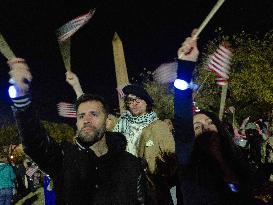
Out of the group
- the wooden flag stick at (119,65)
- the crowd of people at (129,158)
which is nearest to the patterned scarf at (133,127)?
the crowd of people at (129,158)

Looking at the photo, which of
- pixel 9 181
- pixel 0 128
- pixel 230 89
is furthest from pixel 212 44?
pixel 0 128

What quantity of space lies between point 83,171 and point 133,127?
1.75 metres

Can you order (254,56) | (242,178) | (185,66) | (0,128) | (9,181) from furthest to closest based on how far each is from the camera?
(0,128)
(254,56)
(9,181)
(242,178)
(185,66)

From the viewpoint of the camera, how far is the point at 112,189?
3.33 meters

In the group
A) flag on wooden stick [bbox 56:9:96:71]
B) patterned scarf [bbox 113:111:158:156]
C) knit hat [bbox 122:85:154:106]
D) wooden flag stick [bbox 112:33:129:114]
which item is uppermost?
wooden flag stick [bbox 112:33:129:114]

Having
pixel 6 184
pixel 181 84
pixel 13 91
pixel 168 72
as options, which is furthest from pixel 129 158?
pixel 168 72

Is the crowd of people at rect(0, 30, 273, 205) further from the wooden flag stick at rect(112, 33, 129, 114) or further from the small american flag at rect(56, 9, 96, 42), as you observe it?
the wooden flag stick at rect(112, 33, 129, 114)

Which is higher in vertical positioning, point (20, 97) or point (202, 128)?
point (20, 97)

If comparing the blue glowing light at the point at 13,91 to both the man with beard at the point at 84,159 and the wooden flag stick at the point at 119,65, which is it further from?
the wooden flag stick at the point at 119,65

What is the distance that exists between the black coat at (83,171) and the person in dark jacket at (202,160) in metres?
0.52

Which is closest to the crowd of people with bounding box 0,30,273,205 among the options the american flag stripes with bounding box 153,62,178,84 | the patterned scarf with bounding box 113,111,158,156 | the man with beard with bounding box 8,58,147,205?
the man with beard with bounding box 8,58,147,205

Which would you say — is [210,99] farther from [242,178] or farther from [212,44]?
[242,178]

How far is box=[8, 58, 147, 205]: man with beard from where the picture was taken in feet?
9.71

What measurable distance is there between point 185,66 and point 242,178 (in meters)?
0.90
